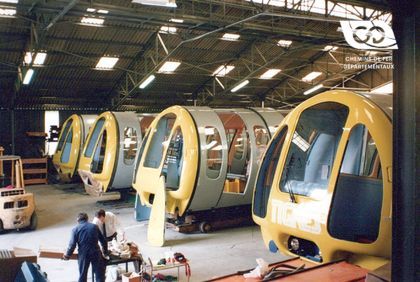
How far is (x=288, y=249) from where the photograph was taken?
5.92m

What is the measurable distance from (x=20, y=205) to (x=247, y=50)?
13175 mm

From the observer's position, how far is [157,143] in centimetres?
1129

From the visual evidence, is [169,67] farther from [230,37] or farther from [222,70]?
[230,37]

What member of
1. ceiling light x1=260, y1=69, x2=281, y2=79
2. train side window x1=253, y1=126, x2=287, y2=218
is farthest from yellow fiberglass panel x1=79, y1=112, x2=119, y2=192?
ceiling light x1=260, y1=69, x2=281, y2=79

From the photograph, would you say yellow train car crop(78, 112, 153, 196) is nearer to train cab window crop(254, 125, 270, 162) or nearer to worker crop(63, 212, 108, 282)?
train cab window crop(254, 125, 270, 162)

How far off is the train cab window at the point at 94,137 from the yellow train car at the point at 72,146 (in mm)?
1441

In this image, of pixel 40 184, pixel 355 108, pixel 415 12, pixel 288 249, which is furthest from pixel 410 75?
pixel 40 184

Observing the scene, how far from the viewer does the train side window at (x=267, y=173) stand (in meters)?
6.42

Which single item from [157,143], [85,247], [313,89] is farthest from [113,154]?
[313,89]

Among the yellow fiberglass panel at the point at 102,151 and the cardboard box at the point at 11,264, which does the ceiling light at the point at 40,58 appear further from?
the cardboard box at the point at 11,264

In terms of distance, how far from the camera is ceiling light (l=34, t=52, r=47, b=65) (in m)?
17.4

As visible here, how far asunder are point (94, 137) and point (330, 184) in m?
10.6

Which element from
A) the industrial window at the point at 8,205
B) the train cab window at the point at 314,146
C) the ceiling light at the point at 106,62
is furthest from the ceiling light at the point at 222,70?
the train cab window at the point at 314,146

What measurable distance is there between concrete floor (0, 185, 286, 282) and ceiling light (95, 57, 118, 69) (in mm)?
7512
